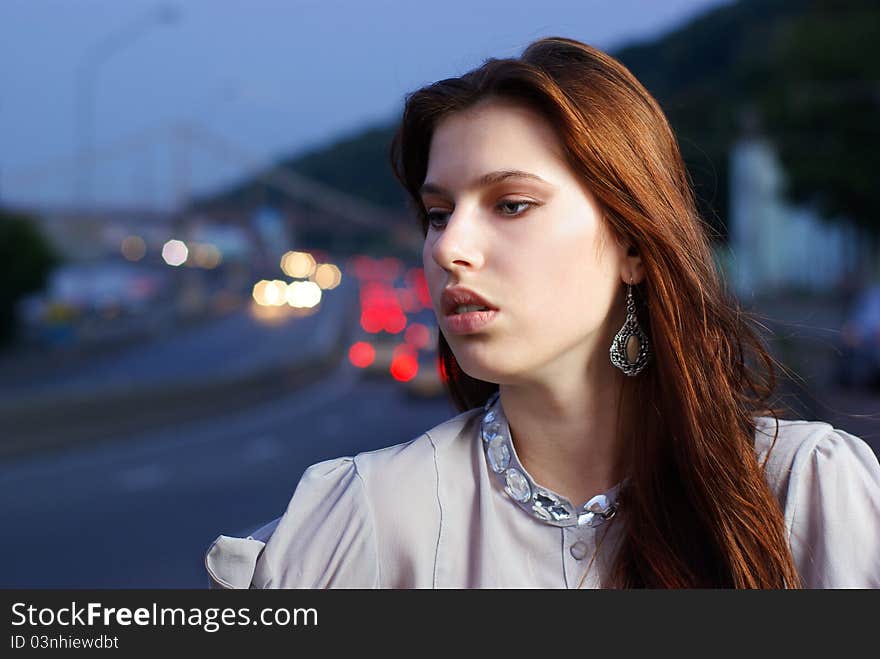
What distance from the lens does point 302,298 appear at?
7794 centimetres

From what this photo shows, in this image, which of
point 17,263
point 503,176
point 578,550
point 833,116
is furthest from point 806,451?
point 17,263

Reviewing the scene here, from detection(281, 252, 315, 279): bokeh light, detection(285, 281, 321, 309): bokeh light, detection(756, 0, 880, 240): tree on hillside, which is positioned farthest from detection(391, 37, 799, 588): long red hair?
detection(281, 252, 315, 279): bokeh light

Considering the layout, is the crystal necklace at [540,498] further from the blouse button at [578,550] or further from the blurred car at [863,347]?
the blurred car at [863,347]

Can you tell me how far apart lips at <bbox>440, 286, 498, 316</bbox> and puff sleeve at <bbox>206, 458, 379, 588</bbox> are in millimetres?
292

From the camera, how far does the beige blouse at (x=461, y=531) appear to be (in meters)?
2.04

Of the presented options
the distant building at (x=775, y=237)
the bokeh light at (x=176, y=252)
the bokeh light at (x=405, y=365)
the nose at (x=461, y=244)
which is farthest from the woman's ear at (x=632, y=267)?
the distant building at (x=775, y=237)

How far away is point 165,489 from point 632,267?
12475 millimetres

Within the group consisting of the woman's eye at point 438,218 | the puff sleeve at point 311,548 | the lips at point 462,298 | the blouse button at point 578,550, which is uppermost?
the woman's eye at point 438,218

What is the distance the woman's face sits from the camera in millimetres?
2055

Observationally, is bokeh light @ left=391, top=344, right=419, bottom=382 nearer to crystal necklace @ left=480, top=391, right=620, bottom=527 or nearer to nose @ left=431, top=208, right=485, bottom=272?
crystal necklace @ left=480, top=391, right=620, bottom=527

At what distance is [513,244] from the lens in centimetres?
205

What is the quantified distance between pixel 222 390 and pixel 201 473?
1029 centimetres

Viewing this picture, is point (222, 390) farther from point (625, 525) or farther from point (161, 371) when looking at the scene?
point (625, 525)

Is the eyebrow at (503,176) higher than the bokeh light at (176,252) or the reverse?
the reverse
